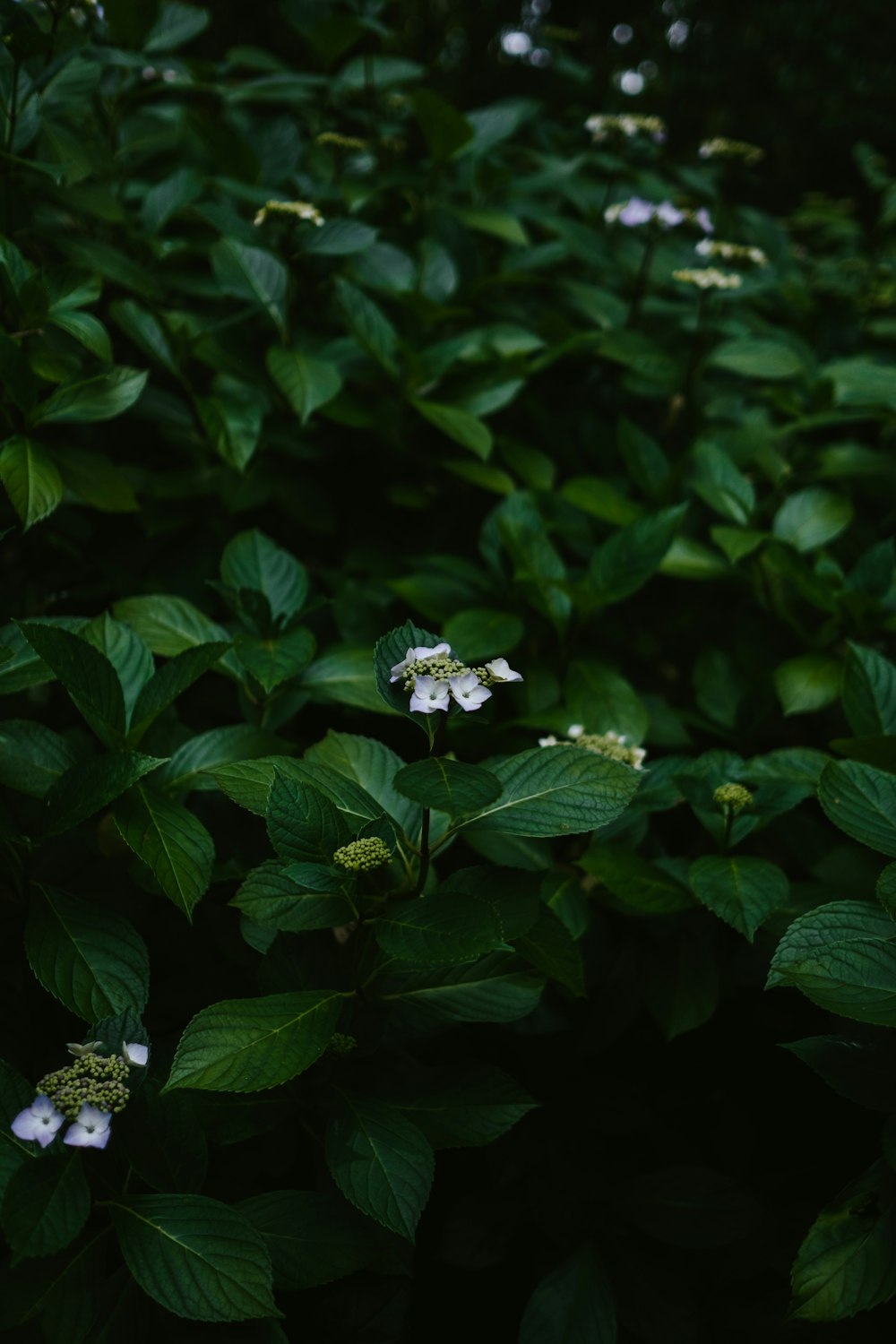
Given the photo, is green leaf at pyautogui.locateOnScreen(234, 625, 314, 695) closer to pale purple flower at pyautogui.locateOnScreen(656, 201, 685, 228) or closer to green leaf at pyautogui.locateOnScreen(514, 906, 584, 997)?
green leaf at pyautogui.locateOnScreen(514, 906, 584, 997)

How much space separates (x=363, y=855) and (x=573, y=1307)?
78 cm

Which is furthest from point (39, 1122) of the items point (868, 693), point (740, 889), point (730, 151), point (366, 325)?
point (730, 151)

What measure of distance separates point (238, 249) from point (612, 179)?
1.41m

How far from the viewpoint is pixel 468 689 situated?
108 cm

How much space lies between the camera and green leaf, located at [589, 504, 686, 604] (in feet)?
5.96

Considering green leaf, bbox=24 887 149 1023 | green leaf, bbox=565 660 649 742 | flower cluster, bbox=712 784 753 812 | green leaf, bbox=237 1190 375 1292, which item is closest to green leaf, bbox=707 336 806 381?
green leaf, bbox=565 660 649 742

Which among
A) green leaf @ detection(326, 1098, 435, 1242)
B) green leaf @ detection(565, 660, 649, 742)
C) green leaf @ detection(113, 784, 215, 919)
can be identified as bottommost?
green leaf @ detection(326, 1098, 435, 1242)

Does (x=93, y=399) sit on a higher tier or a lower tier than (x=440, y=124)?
lower

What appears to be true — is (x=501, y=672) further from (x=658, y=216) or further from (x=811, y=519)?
(x=658, y=216)

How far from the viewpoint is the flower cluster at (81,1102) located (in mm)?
978

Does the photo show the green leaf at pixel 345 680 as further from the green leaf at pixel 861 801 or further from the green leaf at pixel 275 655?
the green leaf at pixel 861 801

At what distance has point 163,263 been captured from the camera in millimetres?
2311

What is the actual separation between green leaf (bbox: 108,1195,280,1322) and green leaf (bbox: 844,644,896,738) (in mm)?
1138

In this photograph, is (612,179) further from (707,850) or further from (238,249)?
(707,850)
